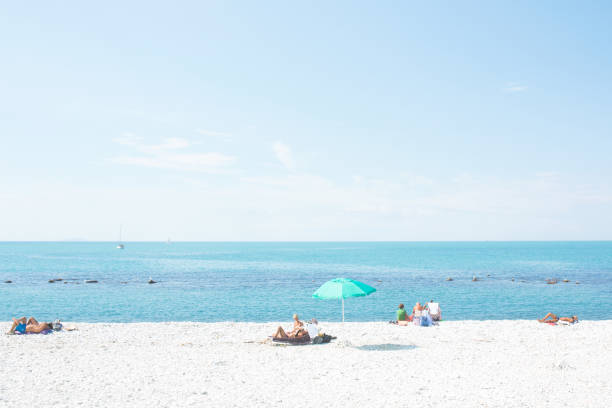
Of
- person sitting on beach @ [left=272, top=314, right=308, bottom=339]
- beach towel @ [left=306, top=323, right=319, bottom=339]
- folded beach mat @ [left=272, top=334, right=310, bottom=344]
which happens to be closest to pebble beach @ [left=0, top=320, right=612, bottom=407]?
folded beach mat @ [left=272, top=334, right=310, bottom=344]

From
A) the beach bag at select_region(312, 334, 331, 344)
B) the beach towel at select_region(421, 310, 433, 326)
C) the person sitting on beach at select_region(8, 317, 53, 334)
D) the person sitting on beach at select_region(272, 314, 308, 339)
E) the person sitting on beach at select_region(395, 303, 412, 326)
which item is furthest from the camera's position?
the person sitting on beach at select_region(395, 303, 412, 326)

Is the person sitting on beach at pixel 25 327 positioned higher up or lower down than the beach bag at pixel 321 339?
higher up

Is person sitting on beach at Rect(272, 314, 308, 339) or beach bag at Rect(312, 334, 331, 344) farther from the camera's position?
beach bag at Rect(312, 334, 331, 344)

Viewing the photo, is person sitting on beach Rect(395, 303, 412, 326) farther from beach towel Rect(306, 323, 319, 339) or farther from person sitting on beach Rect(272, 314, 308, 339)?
person sitting on beach Rect(272, 314, 308, 339)

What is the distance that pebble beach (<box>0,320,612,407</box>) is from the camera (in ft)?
37.9

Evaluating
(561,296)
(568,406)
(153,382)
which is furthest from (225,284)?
(568,406)

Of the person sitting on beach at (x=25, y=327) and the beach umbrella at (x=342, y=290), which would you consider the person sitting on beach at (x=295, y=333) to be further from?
the person sitting on beach at (x=25, y=327)

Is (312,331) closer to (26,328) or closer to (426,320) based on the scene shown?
(426,320)

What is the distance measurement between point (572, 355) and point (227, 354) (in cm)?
1250

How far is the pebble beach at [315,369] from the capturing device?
37.9 feet

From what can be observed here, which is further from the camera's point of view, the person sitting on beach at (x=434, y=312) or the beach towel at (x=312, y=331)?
the person sitting on beach at (x=434, y=312)

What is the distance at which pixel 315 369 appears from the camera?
14555 mm

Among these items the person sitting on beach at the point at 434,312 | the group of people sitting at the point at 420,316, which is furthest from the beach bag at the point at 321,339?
the person sitting on beach at the point at 434,312

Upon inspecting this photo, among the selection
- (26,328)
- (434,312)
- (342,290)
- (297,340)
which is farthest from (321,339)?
(26,328)
